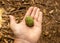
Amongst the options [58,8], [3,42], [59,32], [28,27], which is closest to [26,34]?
[28,27]

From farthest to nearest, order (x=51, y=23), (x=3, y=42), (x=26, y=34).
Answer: (x=51, y=23)
(x=3, y=42)
(x=26, y=34)

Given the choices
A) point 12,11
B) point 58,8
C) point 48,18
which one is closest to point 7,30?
point 12,11

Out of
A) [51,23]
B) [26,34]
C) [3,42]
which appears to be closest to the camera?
[26,34]

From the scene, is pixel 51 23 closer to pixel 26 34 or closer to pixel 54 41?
pixel 54 41

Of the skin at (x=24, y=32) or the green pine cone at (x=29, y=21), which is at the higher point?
the green pine cone at (x=29, y=21)

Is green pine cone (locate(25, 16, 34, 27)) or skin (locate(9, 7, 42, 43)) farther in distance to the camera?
green pine cone (locate(25, 16, 34, 27))

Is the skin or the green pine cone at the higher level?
the green pine cone

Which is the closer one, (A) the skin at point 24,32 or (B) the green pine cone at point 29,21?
(A) the skin at point 24,32

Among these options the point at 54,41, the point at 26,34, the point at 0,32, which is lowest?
the point at 54,41

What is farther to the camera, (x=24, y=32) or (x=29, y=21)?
(x=29, y=21)

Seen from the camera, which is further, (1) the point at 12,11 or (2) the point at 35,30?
(1) the point at 12,11

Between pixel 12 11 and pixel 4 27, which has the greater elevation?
pixel 12 11
